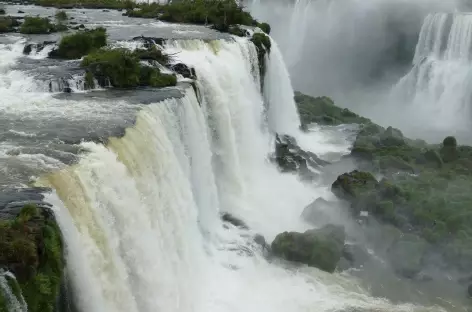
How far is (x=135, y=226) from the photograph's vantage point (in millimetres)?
9258

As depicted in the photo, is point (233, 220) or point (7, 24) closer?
point (233, 220)

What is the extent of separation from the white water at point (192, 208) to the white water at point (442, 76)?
16.6 metres

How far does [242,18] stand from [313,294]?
62.5ft

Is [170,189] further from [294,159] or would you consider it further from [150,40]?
[294,159]

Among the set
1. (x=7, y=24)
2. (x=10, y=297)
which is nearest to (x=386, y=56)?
(x=7, y=24)

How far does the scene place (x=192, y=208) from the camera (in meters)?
12.8

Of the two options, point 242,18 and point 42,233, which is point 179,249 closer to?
point 42,233

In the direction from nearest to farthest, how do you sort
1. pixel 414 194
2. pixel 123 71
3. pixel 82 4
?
pixel 123 71
pixel 414 194
pixel 82 4

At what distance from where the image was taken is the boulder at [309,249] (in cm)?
1408

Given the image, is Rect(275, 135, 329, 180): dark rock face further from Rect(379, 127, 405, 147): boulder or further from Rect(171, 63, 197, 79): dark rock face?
Rect(171, 63, 197, 79): dark rock face

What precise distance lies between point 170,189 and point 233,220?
4.29 m

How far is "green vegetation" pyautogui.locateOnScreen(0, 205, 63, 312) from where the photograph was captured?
21.0ft

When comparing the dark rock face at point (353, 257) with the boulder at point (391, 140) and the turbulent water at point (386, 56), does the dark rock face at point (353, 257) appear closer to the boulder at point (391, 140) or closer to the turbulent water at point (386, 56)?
the boulder at point (391, 140)


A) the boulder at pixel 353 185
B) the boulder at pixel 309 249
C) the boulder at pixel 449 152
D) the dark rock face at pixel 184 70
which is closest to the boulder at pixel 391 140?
the boulder at pixel 449 152
